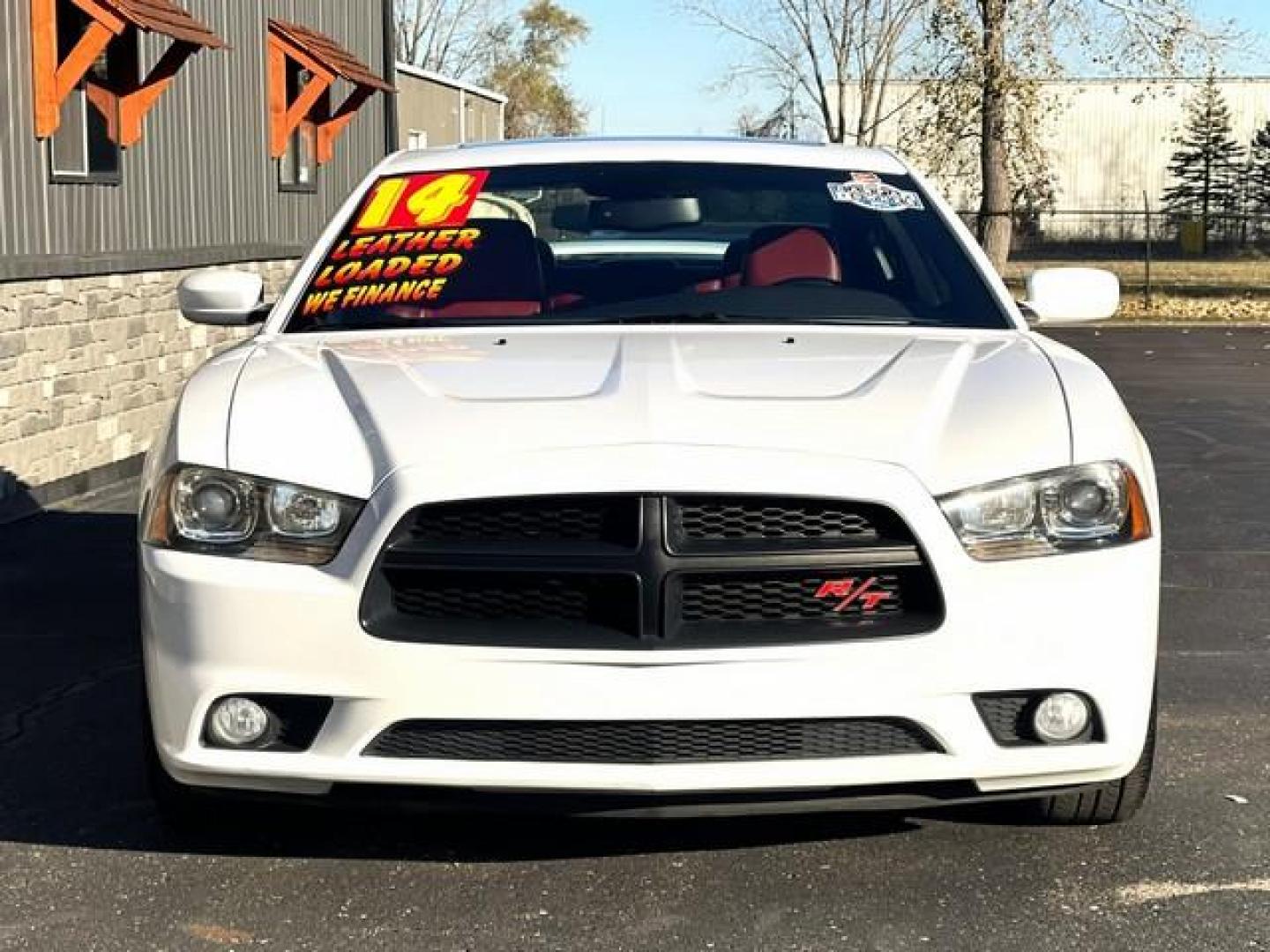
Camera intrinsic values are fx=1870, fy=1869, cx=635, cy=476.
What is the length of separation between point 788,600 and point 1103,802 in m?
1.02

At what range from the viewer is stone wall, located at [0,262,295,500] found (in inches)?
384

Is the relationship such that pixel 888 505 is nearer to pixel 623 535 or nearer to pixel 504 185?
pixel 623 535

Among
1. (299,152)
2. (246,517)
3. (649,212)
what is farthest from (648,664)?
(299,152)

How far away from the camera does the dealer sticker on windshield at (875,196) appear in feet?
17.4

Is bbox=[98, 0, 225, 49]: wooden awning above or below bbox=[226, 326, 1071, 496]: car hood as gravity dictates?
above

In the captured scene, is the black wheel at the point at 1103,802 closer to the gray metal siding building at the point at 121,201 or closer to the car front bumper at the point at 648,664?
the car front bumper at the point at 648,664

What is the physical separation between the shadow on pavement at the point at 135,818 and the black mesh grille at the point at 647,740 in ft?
0.55

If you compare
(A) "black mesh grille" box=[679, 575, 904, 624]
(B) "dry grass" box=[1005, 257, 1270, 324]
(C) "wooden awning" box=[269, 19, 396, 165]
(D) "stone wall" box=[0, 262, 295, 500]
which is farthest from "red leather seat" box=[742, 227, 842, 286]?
(B) "dry grass" box=[1005, 257, 1270, 324]

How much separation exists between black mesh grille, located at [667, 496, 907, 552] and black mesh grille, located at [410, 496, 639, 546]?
0.44 ft

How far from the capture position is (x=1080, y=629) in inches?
140

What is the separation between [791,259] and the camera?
16.6 feet

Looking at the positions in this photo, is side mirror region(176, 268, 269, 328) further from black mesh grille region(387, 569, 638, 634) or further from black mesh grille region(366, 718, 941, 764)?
black mesh grille region(366, 718, 941, 764)

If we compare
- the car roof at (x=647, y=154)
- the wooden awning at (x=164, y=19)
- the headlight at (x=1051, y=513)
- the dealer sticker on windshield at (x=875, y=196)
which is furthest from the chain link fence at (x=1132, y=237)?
the headlight at (x=1051, y=513)

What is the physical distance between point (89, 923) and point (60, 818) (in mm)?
732
